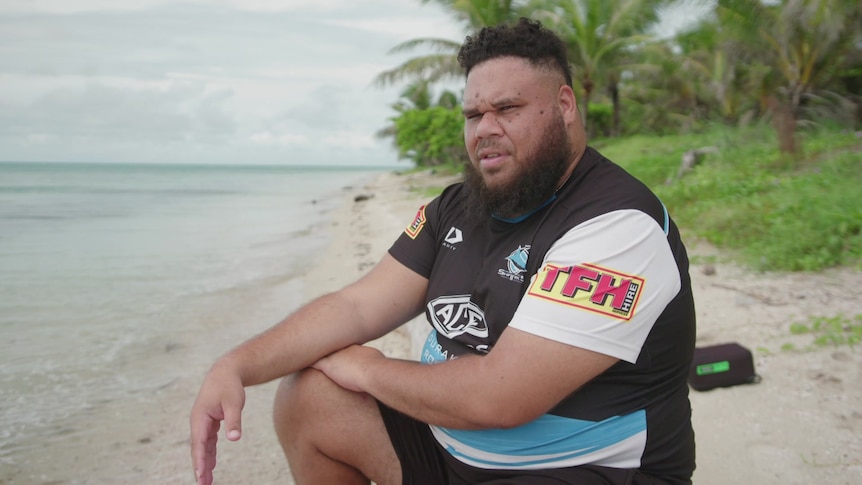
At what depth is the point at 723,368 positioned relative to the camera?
129 inches

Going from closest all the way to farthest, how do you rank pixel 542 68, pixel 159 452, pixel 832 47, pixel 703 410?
pixel 542 68 < pixel 703 410 < pixel 159 452 < pixel 832 47

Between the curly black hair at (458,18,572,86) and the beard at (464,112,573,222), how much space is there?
18 centimetres

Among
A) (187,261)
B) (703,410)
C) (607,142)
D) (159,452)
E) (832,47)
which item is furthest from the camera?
(607,142)

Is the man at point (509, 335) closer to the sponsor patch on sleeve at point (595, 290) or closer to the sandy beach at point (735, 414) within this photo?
the sponsor patch on sleeve at point (595, 290)

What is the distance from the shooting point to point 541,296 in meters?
1.57

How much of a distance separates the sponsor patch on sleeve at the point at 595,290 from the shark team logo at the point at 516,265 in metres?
0.20

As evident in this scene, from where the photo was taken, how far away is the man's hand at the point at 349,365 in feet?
6.44

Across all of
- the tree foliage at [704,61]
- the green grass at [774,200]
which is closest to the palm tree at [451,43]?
the tree foliage at [704,61]

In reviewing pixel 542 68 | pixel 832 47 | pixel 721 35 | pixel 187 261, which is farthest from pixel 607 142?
pixel 542 68

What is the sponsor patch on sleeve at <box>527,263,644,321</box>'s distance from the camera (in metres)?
1.51

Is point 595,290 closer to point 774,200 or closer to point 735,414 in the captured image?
point 735,414

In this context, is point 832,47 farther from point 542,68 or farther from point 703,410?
point 542,68

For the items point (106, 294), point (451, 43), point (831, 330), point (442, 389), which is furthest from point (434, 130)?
point (442, 389)

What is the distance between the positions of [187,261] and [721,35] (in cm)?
1243
